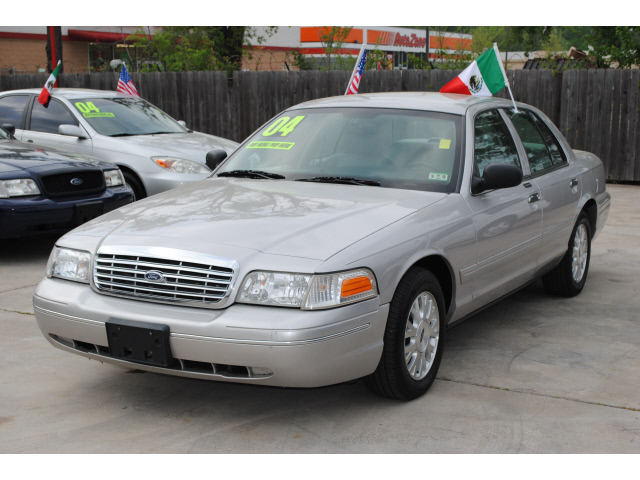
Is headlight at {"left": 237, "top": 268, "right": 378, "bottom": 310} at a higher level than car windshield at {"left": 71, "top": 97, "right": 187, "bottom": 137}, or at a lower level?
lower

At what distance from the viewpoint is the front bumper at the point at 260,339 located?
11.4 ft

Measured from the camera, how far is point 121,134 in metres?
9.89

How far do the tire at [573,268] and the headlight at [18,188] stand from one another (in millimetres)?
4886

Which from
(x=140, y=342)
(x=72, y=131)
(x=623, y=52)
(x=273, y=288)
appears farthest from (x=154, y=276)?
(x=623, y=52)

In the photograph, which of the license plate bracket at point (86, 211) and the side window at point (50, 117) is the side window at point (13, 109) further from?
the license plate bracket at point (86, 211)

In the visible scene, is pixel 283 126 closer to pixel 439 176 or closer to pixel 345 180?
pixel 345 180

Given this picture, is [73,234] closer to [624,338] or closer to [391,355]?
[391,355]

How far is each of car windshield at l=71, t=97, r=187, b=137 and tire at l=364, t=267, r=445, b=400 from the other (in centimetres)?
663

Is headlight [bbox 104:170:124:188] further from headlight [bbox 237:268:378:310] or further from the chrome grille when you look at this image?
headlight [bbox 237:268:378:310]

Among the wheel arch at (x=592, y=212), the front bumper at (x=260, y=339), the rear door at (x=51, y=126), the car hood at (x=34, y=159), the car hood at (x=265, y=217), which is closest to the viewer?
the front bumper at (x=260, y=339)

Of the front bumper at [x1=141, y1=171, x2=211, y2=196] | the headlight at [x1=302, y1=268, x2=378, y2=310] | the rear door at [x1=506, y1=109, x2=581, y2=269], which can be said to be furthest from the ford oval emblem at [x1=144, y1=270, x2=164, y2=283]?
the front bumper at [x1=141, y1=171, x2=211, y2=196]

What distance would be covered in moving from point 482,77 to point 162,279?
13.9 ft

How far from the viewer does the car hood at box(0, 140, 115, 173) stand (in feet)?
25.2

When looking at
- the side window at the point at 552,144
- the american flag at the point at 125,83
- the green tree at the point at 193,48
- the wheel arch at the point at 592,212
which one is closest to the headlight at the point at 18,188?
the side window at the point at 552,144
